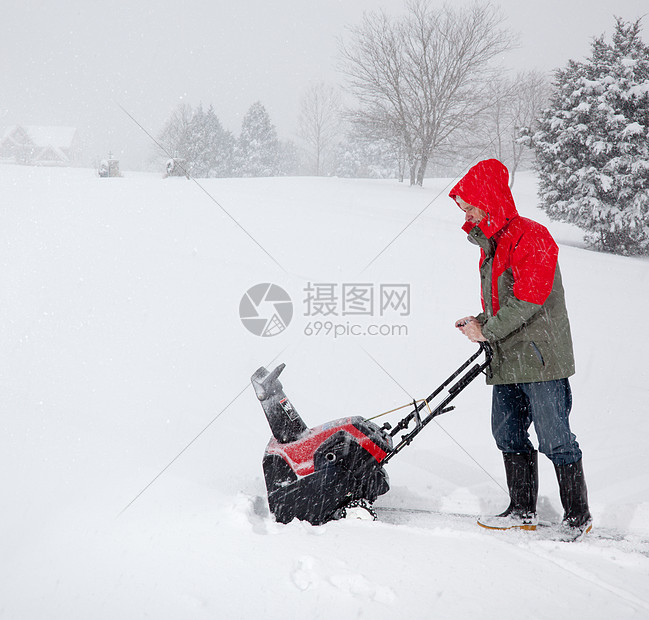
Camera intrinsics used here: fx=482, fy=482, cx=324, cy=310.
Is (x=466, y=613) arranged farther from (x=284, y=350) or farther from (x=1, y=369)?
(x=1, y=369)

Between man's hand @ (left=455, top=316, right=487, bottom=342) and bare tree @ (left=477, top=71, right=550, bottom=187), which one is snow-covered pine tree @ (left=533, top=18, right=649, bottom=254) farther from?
man's hand @ (left=455, top=316, right=487, bottom=342)

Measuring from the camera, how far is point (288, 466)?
8.05 ft

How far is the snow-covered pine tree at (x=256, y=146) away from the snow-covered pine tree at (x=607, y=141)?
29.3 m

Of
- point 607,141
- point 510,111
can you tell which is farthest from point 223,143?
point 607,141

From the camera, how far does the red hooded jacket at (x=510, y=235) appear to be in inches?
81.7

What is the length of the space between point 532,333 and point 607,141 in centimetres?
1157

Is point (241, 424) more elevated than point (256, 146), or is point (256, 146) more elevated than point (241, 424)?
point (256, 146)

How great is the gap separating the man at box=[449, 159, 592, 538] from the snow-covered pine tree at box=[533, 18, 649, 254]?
11.0 m

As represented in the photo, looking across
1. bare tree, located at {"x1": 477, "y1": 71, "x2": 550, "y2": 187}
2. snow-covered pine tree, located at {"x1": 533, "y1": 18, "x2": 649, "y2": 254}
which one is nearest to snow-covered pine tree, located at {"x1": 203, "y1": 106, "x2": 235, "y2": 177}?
bare tree, located at {"x1": 477, "y1": 71, "x2": 550, "y2": 187}

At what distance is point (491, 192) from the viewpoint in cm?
213

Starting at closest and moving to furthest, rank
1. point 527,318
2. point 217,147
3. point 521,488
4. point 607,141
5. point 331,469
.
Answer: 1. point 527,318
2. point 331,469
3. point 521,488
4. point 607,141
5. point 217,147

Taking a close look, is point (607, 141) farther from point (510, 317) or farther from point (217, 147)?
point (217, 147)

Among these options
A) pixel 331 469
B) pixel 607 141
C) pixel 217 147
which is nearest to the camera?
pixel 331 469

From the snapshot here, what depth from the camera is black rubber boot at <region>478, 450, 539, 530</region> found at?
2.47m
